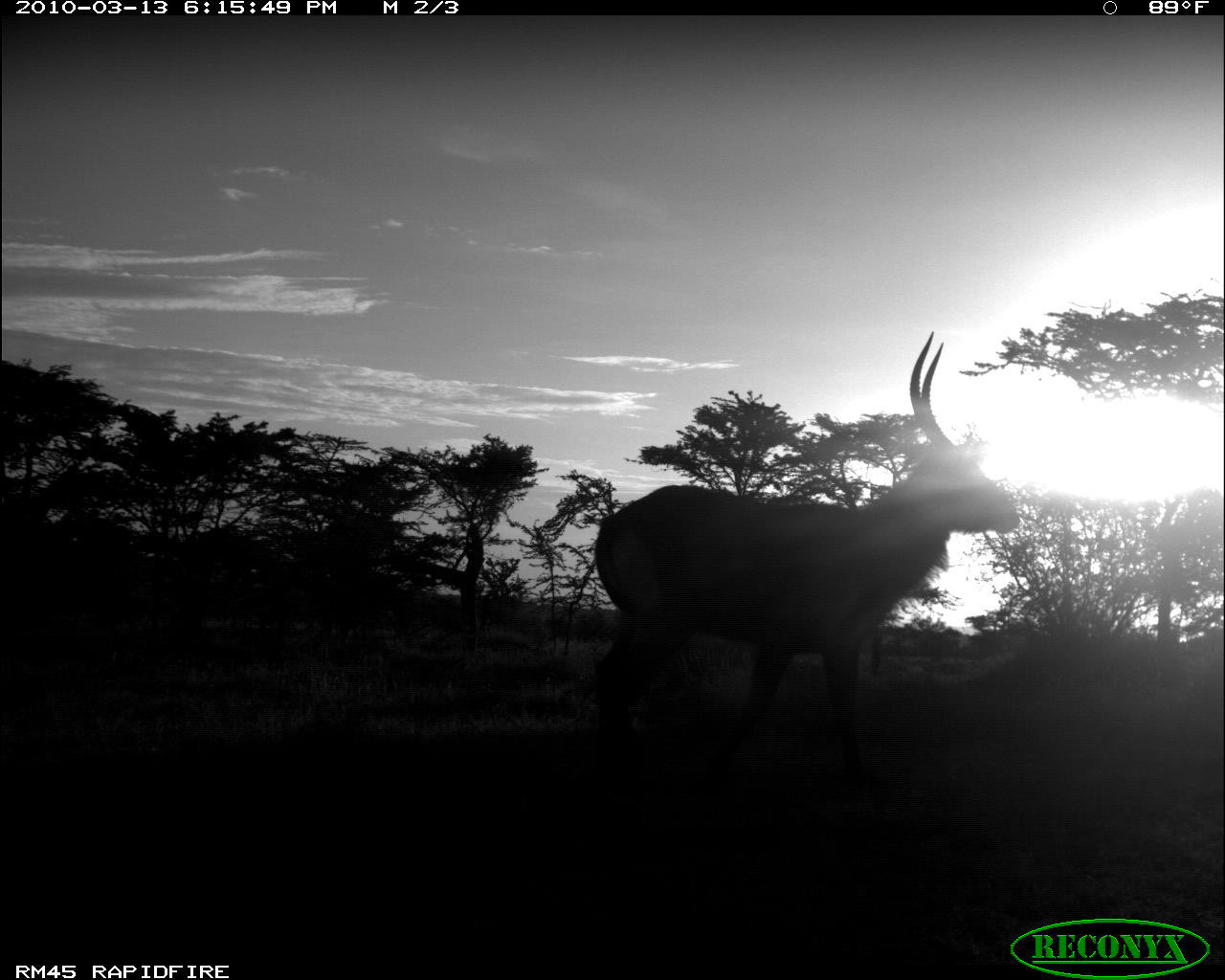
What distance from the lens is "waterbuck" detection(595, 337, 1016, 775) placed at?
6.04 m

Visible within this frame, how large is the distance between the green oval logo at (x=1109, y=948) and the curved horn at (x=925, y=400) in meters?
3.64

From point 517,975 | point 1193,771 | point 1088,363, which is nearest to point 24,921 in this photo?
point 517,975

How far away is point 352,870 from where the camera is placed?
→ 13.5 ft

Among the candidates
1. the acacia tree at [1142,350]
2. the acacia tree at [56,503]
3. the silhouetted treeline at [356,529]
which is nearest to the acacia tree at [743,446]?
the silhouetted treeline at [356,529]

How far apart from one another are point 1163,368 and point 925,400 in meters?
9.44

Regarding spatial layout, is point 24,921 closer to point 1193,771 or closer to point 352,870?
point 352,870

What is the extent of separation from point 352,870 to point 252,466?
47.0ft

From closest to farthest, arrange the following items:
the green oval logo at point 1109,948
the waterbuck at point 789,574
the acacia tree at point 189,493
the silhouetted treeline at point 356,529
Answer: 1. the green oval logo at point 1109,948
2. the waterbuck at point 789,574
3. the silhouetted treeline at point 356,529
4. the acacia tree at point 189,493

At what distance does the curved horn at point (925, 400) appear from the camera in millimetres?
6458

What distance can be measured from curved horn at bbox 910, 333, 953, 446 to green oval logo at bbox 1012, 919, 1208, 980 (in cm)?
364

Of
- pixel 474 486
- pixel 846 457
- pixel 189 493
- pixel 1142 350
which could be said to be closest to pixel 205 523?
pixel 189 493

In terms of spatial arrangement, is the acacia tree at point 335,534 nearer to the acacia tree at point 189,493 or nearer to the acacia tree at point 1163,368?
the acacia tree at point 189,493

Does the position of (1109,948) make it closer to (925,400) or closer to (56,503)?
(925,400)

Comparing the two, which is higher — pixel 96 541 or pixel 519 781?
pixel 96 541
